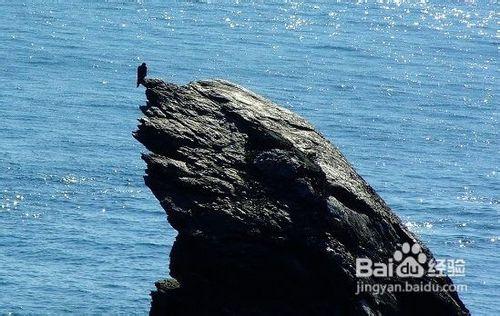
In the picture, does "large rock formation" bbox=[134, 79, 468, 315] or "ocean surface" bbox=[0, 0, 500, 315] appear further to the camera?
"ocean surface" bbox=[0, 0, 500, 315]

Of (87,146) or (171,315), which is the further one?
(87,146)

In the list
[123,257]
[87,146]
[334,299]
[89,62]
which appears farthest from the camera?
[89,62]

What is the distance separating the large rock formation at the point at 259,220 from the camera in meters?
39.2

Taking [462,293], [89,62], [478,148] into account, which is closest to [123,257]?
[462,293]

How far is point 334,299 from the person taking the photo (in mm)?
39438

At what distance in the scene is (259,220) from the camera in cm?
3931

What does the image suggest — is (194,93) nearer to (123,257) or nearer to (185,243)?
(185,243)

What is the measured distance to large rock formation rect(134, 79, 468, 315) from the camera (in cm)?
3922

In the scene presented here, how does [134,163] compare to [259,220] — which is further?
[134,163]

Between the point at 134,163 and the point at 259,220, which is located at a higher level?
the point at 134,163

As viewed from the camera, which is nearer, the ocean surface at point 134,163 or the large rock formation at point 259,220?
the large rock formation at point 259,220

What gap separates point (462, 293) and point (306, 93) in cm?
8868

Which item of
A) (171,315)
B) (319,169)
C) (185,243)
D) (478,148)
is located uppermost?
(478,148)

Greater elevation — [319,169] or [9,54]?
[9,54]
